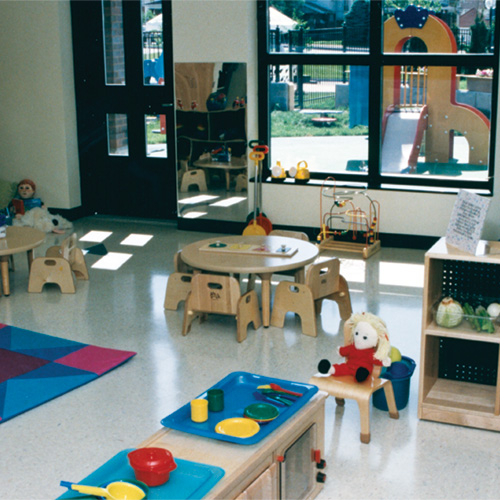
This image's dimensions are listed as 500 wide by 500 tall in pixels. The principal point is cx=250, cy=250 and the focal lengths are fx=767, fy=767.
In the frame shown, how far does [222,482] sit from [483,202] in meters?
2.12

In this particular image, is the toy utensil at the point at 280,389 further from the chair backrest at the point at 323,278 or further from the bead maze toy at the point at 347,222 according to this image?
the bead maze toy at the point at 347,222

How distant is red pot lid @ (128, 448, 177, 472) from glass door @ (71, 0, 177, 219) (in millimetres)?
6628

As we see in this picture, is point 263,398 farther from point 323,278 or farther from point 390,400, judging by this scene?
point 323,278

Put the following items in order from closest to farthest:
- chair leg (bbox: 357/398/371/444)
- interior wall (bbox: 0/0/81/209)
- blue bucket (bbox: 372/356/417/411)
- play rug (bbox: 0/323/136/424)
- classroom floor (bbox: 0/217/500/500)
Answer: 1. classroom floor (bbox: 0/217/500/500)
2. chair leg (bbox: 357/398/371/444)
3. blue bucket (bbox: 372/356/417/411)
4. play rug (bbox: 0/323/136/424)
5. interior wall (bbox: 0/0/81/209)

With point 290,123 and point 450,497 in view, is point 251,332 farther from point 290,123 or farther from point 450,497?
point 290,123

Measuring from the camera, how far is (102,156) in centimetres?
949

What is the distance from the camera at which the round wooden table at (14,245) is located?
6281 mm

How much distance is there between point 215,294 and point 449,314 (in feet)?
6.19

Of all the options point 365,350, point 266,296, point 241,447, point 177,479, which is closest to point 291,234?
point 266,296

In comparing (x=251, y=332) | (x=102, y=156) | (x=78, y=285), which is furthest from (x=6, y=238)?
(x=102, y=156)

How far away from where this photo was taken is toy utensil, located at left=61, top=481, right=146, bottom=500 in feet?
8.25

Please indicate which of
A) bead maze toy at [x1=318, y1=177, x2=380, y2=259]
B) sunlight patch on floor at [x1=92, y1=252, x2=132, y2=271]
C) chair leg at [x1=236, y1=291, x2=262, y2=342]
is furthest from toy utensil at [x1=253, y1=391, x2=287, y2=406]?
bead maze toy at [x1=318, y1=177, x2=380, y2=259]

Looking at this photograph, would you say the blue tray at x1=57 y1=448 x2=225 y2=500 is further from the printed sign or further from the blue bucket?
the printed sign

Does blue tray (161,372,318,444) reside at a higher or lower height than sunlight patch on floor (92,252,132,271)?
higher
